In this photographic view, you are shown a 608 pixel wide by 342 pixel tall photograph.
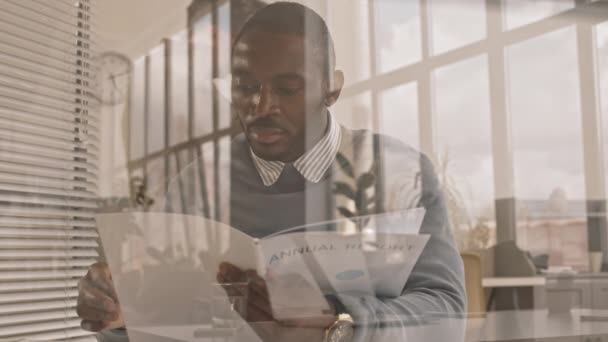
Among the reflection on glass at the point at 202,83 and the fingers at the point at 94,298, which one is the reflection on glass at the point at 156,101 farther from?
the fingers at the point at 94,298

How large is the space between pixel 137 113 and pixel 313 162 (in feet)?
0.88

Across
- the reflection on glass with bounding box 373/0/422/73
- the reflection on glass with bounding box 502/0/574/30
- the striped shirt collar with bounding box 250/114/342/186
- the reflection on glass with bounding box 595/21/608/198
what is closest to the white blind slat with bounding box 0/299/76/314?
the striped shirt collar with bounding box 250/114/342/186

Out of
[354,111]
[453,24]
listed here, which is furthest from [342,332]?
[453,24]

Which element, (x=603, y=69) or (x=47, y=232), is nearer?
(x=47, y=232)

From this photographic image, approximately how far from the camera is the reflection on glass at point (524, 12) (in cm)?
109

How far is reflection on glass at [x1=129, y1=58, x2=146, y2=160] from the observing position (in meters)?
0.86

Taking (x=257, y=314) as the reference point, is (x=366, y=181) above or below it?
above

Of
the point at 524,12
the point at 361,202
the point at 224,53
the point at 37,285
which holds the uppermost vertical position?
the point at 524,12

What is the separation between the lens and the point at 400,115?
0.98 meters

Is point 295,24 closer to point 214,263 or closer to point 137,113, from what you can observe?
point 137,113

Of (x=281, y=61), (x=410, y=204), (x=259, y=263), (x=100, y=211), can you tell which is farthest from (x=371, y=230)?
(x=100, y=211)

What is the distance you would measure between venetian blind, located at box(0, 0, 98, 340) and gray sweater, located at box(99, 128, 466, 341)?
0.33ft

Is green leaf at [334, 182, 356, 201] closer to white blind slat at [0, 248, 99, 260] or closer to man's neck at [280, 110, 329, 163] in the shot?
man's neck at [280, 110, 329, 163]

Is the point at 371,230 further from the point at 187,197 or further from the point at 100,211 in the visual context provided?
the point at 100,211
